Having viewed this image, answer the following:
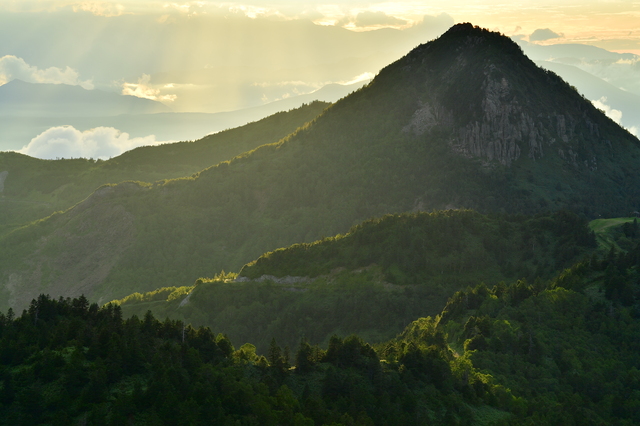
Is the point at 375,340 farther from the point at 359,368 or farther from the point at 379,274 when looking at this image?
the point at 359,368

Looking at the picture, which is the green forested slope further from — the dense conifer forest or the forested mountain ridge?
the forested mountain ridge

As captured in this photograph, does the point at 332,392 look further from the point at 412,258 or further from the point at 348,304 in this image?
the point at 412,258

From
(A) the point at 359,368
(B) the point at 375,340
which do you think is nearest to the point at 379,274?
(B) the point at 375,340

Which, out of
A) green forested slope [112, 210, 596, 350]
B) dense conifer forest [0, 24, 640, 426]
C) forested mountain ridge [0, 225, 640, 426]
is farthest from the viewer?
green forested slope [112, 210, 596, 350]

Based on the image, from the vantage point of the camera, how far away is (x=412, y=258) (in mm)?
160000

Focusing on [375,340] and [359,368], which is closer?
[359,368]

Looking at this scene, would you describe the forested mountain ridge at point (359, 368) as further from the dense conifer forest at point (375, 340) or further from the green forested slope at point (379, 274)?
the green forested slope at point (379, 274)

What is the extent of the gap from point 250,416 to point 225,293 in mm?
104762

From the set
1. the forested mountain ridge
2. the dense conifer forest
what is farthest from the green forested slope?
the forested mountain ridge

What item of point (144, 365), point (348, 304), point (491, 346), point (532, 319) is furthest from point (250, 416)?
point (348, 304)

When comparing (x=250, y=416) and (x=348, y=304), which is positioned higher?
(x=250, y=416)

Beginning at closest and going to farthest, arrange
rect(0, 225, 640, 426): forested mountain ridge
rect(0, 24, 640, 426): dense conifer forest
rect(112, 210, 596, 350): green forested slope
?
rect(0, 225, 640, 426): forested mountain ridge → rect(0, 24, 640, 426): dense conifer forest → rect(112, 210, 596, 350): green forested slope

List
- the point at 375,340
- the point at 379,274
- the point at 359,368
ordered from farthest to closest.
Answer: the point at 379,274 → the point at 375,340 → the point at 359,368

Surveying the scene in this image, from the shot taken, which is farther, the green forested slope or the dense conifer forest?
the green forested slope
